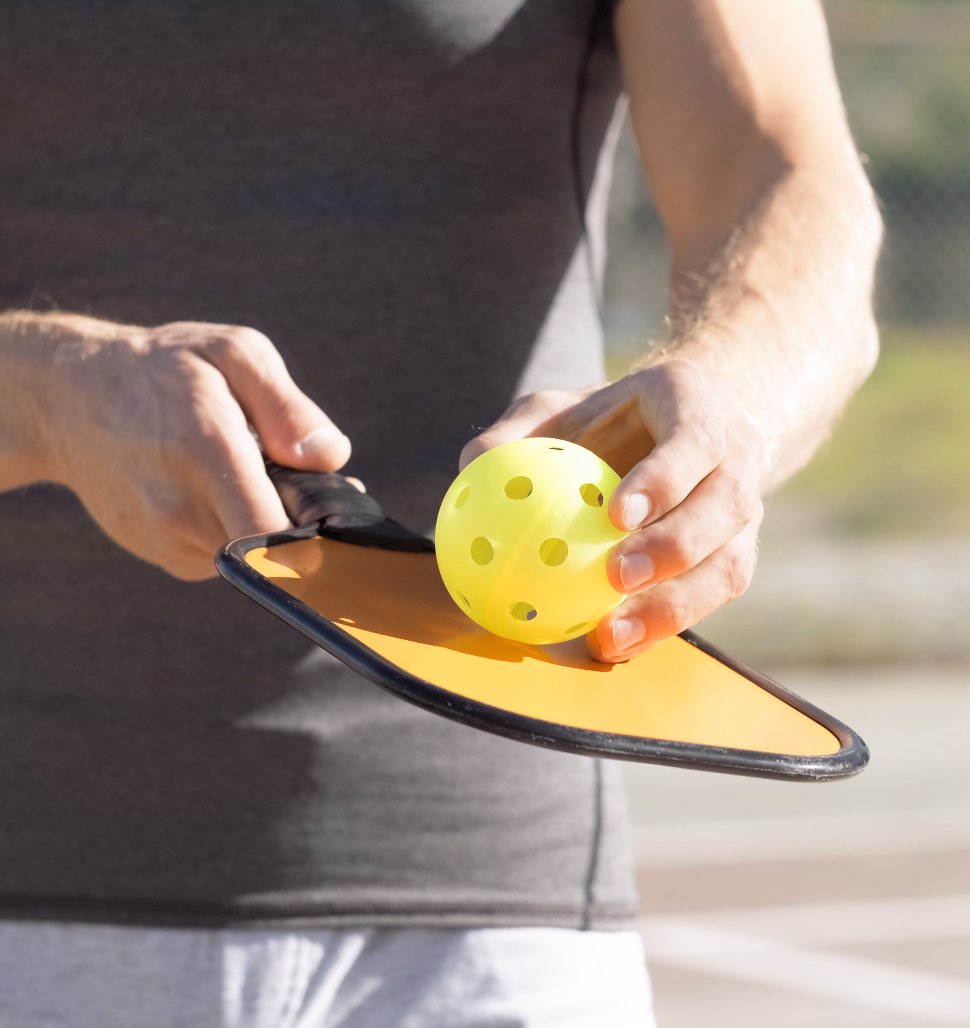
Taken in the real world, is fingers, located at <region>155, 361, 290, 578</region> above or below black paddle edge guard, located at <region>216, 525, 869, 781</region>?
above

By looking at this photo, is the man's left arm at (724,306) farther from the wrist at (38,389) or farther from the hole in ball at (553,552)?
the wrist at (38,389)

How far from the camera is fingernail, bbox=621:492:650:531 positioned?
102cm

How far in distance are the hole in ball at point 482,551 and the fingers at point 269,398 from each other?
0.56 ft

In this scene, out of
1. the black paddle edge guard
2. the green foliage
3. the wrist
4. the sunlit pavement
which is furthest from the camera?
the green foliage

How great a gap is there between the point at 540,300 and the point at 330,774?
24.9 inches

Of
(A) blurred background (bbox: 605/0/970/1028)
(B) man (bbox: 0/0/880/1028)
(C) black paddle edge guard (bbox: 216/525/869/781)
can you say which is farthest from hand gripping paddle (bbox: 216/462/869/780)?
(A) blurred background (bbox: 605/0/970/1028)

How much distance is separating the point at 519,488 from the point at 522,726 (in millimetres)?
253

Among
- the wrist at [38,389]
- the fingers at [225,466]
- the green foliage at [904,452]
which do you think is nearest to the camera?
the fingers at [225,466]

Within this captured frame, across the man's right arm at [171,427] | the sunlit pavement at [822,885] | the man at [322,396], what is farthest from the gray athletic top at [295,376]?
the sunlit pavement at [822,885]

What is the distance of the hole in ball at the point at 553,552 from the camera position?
1.11m

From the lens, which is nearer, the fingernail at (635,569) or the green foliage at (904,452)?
the fingernail at (635,569)

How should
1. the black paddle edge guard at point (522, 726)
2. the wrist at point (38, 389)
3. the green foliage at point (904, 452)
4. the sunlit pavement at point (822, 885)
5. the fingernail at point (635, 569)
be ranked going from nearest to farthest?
the black paddle edge guard at point (522, 726) → the fingernail at point (635, 569) → the wrist at point (38, 389) → the sunlit pavement at point (822, 885) → the green foliage at point (904, 452)

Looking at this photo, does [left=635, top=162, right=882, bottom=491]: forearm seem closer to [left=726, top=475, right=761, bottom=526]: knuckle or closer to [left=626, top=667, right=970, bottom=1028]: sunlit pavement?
[left=726, top=475, right=761, bottom=526]: knuckle

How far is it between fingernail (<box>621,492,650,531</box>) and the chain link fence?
6.62m
